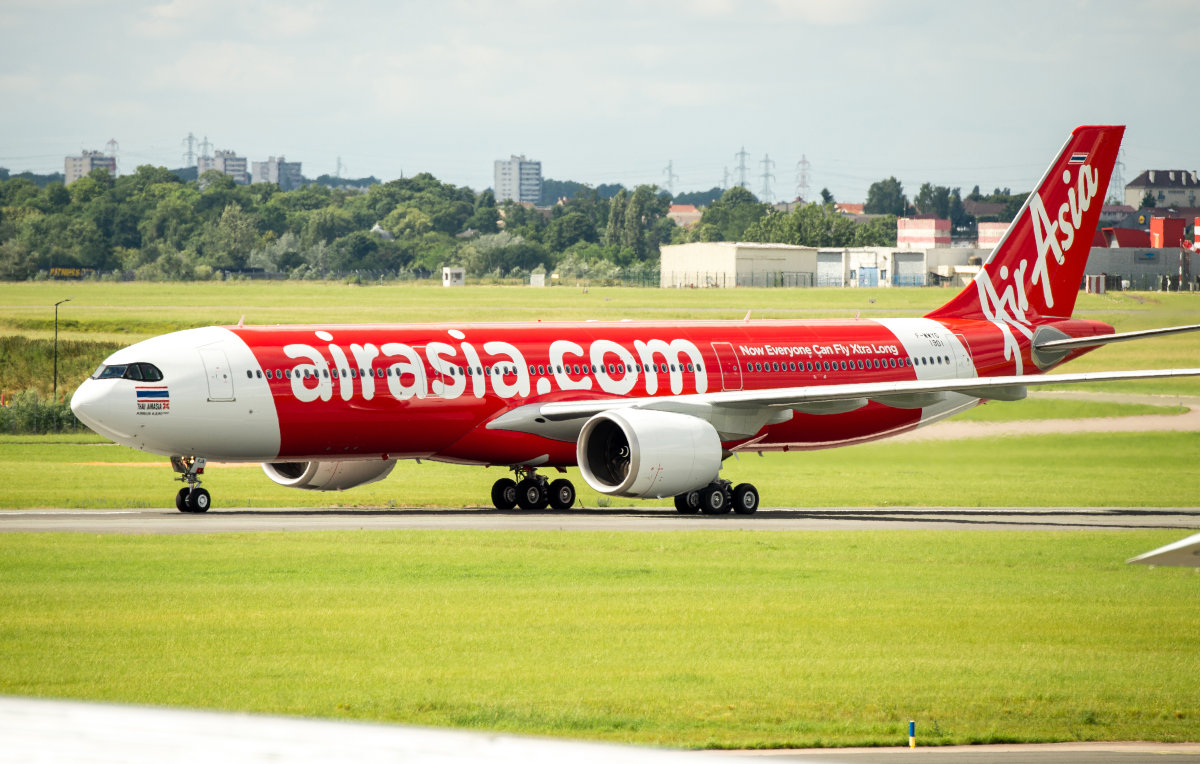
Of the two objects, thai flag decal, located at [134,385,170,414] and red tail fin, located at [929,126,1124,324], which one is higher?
red tail fin, located at [929,126,1124,324]

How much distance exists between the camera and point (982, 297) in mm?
46500

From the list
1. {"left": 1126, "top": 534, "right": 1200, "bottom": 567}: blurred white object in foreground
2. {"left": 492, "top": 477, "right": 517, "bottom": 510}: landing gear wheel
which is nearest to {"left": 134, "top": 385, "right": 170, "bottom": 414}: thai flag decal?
{"left": 492, "top": 477, "right": 517, "bottom": 510}: landing gear wheel

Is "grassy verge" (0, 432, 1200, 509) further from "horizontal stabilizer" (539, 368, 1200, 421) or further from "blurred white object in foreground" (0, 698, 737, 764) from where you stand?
"blurred white object in foreground" (0, 698, 737, 764)

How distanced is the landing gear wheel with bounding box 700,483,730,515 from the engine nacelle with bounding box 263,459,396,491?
26.3 ft

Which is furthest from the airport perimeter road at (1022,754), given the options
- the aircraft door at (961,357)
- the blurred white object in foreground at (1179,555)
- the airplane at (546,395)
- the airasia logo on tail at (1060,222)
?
the airasia logo on tail at (1060,222)

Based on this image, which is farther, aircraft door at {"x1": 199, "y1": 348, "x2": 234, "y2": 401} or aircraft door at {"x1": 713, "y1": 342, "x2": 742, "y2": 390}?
aircraft door at {"x1": 713, "y1": 342, "x2": 742, "y2": 390}

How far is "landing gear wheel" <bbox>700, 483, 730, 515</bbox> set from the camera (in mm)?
37750

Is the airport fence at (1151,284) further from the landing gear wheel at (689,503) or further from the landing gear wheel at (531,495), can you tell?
the landing gear wheel at (531,495)

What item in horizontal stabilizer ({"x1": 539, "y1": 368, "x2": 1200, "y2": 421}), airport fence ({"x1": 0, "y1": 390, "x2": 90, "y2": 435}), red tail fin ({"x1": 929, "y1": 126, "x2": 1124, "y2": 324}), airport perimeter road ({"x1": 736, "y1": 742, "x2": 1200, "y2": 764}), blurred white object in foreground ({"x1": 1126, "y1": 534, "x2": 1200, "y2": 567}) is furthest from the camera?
airport fence ({"x1": 0, "y1": 390, "x2": 90, "y2": 435})

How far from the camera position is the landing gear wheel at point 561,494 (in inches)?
1544

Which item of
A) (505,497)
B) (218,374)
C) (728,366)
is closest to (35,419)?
(505,497)

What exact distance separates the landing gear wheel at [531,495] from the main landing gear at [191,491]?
8179 mm

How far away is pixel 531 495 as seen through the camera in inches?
1544

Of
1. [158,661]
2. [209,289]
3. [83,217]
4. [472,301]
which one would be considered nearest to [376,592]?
[158,661]
